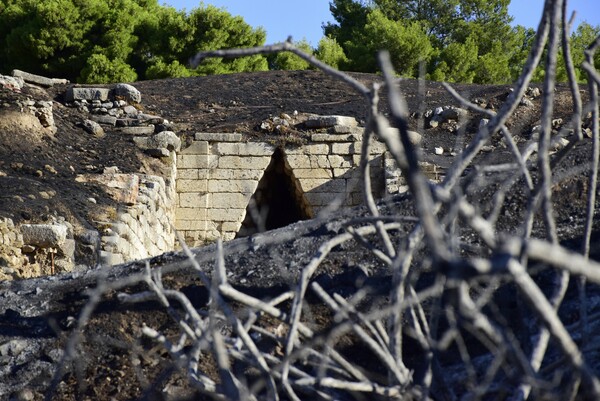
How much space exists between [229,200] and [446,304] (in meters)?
10.7

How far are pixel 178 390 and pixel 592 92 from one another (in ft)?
8.53

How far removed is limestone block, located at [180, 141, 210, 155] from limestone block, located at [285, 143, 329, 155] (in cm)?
118

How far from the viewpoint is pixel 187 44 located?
23.3m

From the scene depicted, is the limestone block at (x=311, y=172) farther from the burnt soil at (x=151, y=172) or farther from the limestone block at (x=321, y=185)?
the burnt soil at (x=151, y=172)

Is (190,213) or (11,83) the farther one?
(190,213)

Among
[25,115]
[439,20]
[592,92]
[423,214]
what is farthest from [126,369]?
[439,20]

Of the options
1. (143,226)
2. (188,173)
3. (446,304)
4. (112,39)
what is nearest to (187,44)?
(112,39)

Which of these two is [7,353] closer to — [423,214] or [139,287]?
[139,287]

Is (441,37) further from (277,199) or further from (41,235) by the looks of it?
(41,235)

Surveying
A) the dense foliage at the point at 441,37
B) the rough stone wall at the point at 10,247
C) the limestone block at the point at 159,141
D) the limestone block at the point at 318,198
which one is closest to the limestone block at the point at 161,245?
the limestone block at the point at 159,141

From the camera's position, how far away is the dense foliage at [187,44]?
22484 millimetres

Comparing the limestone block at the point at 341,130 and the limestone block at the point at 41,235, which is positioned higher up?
the limestone block at the point at 341,130

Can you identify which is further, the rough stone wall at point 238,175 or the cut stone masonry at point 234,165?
the rough stone wall at point 238,175

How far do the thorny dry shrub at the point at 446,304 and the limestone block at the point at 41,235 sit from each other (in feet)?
13.2
